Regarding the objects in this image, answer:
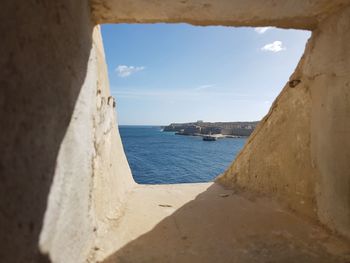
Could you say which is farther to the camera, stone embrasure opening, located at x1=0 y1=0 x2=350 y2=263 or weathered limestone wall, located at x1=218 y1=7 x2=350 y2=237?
weathered limestone wall, located at x1=218 y1=7 x2=350 y2=237

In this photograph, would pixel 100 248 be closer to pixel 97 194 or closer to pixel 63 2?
pixel 97 194

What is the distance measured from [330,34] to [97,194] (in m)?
3.43

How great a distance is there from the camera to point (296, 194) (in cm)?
400

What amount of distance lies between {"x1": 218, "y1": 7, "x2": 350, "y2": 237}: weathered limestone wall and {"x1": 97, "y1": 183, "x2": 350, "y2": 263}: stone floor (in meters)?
0.29

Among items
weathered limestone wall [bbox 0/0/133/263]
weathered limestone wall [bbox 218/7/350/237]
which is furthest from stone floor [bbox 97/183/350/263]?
weathered limestone wall [bbox 0/0/133/263]

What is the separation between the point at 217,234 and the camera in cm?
335

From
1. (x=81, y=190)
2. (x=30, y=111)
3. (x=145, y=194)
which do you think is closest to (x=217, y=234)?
(x=81, y=190)

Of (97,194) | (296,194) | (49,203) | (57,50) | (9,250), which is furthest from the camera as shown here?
(296,194)

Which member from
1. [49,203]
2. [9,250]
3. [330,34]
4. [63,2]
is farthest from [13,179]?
[330,34]

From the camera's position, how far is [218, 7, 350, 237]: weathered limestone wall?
3.05 meters

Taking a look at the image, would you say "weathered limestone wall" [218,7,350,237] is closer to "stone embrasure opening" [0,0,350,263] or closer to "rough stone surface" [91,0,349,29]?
"stone embrasure opening" [0,0,350,263]

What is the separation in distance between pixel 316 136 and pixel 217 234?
73.4 inches

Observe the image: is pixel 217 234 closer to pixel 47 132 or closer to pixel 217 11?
pixel 47 132

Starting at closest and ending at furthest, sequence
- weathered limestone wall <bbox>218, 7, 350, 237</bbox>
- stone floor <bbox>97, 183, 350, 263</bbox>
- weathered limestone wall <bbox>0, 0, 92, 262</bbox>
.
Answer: weathered limestone wall <bbox>0, 0, 92, 262</bbox>, stone floor <bbox>97, 183, 350, 263</bbox>, weathered limestone wall <bbox>218, 7, 350, 237</bbox>
